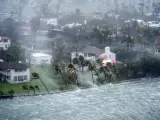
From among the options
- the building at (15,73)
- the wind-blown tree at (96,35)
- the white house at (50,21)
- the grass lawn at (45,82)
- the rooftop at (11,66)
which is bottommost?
the grass lawn at (45,82)

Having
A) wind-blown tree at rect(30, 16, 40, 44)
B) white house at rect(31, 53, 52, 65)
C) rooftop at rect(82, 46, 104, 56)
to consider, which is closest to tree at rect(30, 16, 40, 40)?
wind-blown tree at rect(30, 16, 40, 44)

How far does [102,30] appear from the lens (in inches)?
1149

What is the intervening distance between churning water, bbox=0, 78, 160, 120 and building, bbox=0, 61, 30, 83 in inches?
110

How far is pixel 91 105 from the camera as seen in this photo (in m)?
16.8

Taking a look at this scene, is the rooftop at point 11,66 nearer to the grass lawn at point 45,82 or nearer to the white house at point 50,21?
the grass lawn at point 45,82

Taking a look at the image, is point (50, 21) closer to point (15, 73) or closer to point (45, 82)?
point (15, 73)

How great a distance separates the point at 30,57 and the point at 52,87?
214 inches

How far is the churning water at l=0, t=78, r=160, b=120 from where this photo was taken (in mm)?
15203

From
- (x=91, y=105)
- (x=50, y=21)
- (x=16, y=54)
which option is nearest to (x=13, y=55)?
(x=16, y=54)

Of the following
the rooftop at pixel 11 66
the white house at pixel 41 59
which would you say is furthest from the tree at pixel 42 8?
the rooftop at pixel 11 66

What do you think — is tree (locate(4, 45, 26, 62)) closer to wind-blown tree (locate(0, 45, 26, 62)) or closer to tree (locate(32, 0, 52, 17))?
wind-blown tree (locate(0, 45, 26, 62))

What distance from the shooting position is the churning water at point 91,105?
1520 cm

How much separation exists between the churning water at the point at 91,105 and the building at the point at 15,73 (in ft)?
9.14

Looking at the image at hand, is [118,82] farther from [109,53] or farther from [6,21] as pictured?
[6,21]
